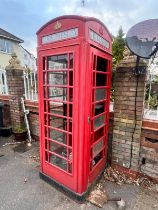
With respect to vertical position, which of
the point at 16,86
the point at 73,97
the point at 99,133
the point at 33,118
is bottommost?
the point at 33,118

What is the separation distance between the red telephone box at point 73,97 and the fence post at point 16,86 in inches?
87.2

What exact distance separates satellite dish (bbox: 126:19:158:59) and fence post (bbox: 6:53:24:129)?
3.45 m

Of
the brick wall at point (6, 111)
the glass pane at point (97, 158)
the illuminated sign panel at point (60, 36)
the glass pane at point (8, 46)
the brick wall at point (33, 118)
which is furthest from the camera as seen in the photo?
the glass pane at point (8, 46)

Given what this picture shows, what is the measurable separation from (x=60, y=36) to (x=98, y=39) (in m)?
0.57

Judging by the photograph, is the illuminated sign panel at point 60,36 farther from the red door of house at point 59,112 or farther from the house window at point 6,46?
the house window at point 6,46

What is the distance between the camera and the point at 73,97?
86.7 inches

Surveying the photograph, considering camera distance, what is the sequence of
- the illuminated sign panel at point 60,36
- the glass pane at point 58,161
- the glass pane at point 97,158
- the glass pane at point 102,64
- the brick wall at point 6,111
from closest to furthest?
the illuminated sign panel at point 60,36, the glass pane at point 102,64, the glass pane at point 58,161, the glass pane at point 97,158, the brick wall at point 6,111

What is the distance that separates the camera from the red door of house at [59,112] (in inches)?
88.4

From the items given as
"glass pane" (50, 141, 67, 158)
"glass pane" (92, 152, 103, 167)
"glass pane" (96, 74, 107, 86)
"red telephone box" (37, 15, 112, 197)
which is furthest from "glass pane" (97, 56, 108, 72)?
"glass pane" (92, 152, 103, 167)

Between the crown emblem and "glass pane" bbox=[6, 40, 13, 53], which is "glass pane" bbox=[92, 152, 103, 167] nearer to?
the crown emblem

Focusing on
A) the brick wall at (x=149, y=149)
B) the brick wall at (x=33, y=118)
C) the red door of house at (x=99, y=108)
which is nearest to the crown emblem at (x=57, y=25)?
the red door of house at (x=99, y=108)

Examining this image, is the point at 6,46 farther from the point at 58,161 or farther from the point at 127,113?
the point at 127,113

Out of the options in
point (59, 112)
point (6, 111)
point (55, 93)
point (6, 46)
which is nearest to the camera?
point (55, 93)

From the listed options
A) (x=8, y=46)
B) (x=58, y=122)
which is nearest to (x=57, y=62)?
(x=58, y=122)
